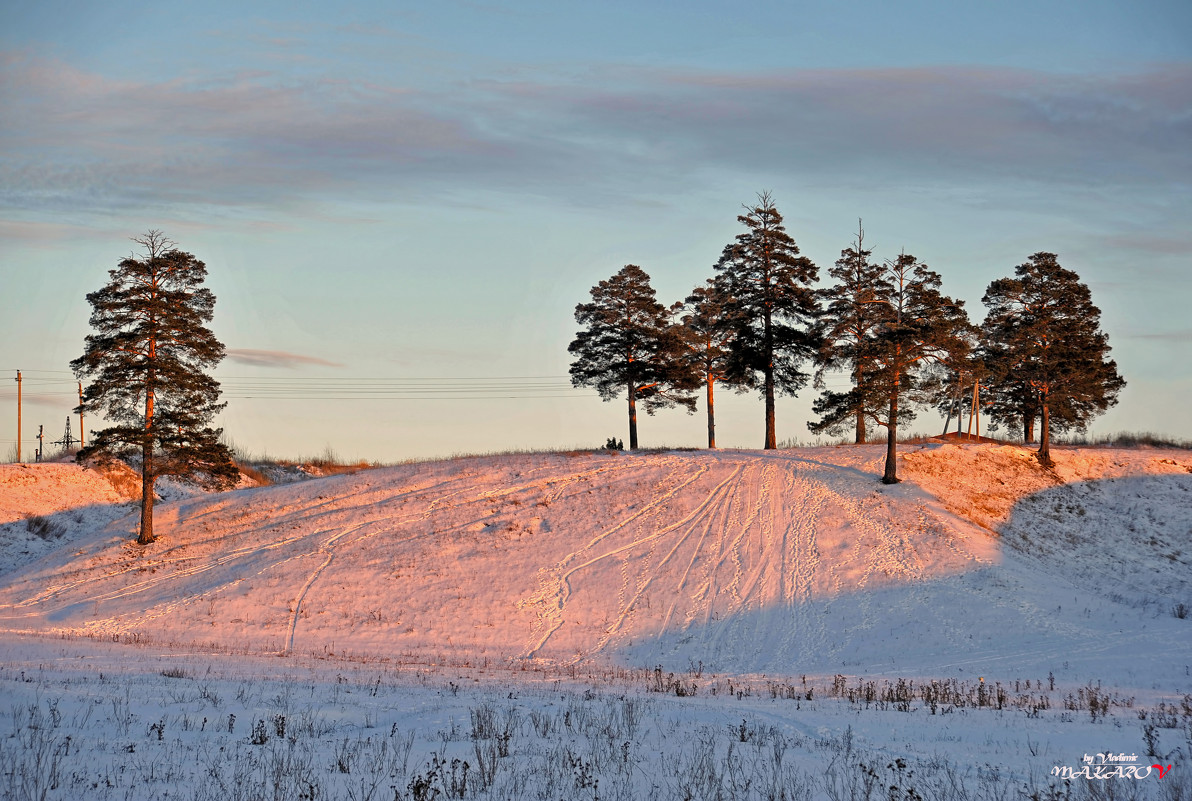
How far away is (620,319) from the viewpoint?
57.1 meters

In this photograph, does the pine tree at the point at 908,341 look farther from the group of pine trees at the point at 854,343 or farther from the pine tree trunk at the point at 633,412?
the pine tree trunk at the point at 633,412

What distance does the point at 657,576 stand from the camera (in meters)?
34.7

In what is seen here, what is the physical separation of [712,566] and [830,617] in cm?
555

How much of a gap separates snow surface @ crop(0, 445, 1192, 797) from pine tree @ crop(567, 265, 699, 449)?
8575mm

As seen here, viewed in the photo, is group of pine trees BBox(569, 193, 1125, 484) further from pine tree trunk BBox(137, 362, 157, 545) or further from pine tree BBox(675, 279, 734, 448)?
pine tree trunk BBox(137, 362, 157, 545)

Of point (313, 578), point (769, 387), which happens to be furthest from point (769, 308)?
point (313, 578)

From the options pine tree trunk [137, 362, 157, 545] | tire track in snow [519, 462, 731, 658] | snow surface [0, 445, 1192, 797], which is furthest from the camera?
pine tree trunk [137, 362, 157, 545]

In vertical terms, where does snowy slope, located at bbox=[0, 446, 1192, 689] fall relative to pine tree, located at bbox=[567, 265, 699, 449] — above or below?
below

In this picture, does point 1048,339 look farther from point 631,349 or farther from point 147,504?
point 147,504

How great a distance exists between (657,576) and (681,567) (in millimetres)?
1265

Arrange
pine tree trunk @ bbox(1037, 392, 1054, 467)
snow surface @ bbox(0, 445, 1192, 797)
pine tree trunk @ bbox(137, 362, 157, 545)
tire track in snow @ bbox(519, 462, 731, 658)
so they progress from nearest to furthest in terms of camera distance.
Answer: snow surface @ bbox(0, 445, 1192, 797), tire track in snow @ bbox(519, 462, 731, 658), pine tree trunk @ bbox(137, 362, 157, 545), pine tree trunk @ bbox(1037, 392, 1054, 467)

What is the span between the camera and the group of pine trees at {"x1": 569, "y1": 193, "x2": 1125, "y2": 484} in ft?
138

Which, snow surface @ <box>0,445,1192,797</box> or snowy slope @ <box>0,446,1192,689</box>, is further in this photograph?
snowy slope @ <box>0,446,1192,689</box>

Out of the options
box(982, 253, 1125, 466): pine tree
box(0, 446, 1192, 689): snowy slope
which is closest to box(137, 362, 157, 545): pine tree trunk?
box(0, 446, 1192, 689): snowy slope
